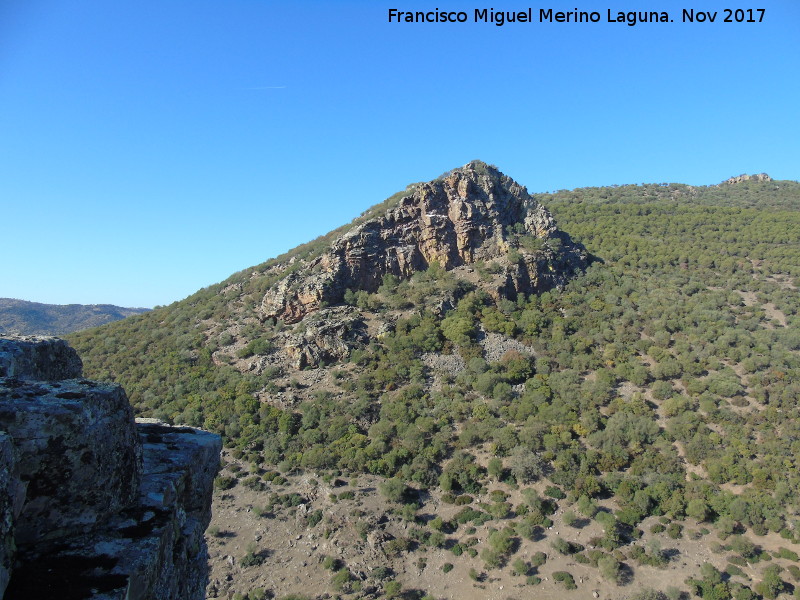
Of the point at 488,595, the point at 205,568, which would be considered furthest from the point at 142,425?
the point at 488,595

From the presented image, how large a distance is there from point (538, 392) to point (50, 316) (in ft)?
338

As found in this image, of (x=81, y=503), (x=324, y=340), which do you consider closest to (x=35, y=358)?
(x=81, y=503)

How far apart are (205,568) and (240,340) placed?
1078 inches

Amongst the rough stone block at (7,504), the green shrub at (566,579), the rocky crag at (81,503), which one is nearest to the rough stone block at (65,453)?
the rocky crag at (81,503)

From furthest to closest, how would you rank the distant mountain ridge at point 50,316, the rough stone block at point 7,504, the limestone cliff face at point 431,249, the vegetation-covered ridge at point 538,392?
the distant mountain ridge at point 50,316 < the limestone cliff face at point 431,249 < the vegetation-covered ridge at point 538,392 < the rough stone block at point 7,504

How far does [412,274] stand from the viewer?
1318 inches

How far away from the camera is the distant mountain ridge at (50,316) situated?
239ft

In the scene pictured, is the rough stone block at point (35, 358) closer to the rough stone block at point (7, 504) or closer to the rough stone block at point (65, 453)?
the rough stone block at point (65, 453)

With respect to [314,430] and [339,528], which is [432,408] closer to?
[314,430]

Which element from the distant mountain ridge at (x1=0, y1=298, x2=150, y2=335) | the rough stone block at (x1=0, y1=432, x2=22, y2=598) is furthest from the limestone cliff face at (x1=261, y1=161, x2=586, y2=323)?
the distant mountain ridge at (x1=0, y1=298, x2=150, y2=335)

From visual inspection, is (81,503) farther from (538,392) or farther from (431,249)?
(431,249)

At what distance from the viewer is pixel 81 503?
3.66 meters

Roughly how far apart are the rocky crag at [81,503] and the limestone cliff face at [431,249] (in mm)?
26686

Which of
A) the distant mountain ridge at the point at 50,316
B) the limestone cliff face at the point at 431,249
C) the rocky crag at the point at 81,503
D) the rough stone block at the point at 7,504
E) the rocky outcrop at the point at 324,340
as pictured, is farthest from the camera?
the distant mountain ridge at the point at 50,316
